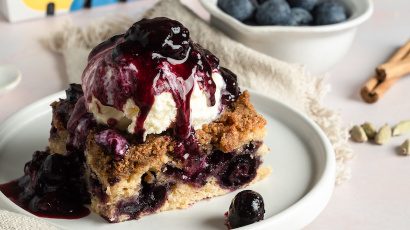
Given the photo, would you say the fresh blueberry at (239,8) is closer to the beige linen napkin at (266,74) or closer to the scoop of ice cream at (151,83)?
the beige linen napkin at (266,74)

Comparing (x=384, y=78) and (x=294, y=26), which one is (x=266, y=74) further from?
(x=384, y=78)

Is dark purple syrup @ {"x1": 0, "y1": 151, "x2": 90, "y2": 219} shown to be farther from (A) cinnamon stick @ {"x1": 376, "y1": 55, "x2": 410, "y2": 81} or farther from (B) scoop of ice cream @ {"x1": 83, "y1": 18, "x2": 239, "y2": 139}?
(A) cinnamon stick @ {"x1": 376, "y1": 55, "x2": 410, "y2": 81}

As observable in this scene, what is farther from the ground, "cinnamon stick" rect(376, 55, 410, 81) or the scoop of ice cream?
the scoop of ice cream

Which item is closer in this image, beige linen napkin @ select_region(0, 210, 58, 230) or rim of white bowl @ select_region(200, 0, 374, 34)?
beige linen napkin @ select_region(0, 210, 58, 230)

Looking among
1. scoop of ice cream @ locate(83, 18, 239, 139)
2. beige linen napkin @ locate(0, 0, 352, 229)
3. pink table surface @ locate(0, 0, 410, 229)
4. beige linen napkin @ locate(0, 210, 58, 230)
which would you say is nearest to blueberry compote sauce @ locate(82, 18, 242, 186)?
scoop of ice cream @ locate(83, 18, 239, 139)

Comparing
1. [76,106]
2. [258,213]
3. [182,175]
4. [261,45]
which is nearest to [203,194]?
[182,175]

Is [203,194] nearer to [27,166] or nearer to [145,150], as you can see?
[145,150]

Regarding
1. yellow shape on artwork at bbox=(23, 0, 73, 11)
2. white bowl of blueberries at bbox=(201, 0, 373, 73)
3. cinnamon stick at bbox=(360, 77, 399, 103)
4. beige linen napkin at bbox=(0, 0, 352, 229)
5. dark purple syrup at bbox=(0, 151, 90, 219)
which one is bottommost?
yellow shape on artwork at bbox=(23, 0, 73, 11)
